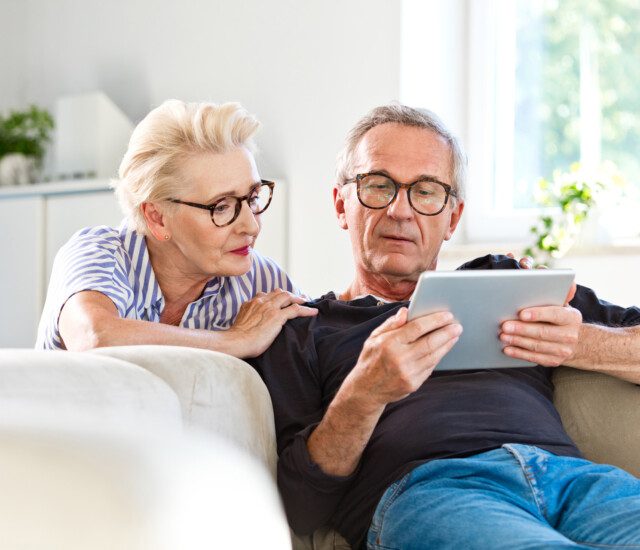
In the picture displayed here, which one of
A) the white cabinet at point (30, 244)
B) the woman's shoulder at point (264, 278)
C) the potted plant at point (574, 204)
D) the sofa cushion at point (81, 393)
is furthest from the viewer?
the white cabinet at point (30, 244)

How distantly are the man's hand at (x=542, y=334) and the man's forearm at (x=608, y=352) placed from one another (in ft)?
0.42

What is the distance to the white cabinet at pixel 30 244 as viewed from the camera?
13.3ft

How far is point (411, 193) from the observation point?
6.43 ft

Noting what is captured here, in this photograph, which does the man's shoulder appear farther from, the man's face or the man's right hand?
the man's right hand

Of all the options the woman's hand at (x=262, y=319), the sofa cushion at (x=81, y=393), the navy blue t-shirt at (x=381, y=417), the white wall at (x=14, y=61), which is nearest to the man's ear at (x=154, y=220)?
the woman's hand at (x=262, y=319)

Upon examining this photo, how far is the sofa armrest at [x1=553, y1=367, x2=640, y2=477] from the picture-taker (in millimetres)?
1725

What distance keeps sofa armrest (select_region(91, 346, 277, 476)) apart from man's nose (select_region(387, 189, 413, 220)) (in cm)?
53

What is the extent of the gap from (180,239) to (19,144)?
106 inches

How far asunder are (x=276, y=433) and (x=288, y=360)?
0.50 ft

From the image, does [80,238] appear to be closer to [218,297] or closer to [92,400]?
[218,297]

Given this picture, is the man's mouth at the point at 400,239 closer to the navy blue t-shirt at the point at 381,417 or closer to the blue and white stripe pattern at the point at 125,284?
the navy blue t-shirt at the point at 381,417

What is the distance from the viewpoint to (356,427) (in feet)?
4.80

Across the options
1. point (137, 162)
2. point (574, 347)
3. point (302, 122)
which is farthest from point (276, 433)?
point (302, 122)

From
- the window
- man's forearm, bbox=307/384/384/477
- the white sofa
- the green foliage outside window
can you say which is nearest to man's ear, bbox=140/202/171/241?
the white sofa
